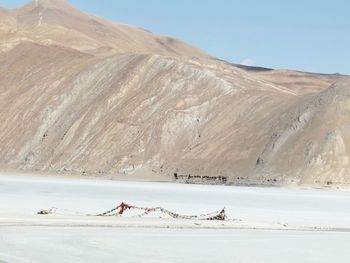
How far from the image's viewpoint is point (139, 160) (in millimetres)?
76438

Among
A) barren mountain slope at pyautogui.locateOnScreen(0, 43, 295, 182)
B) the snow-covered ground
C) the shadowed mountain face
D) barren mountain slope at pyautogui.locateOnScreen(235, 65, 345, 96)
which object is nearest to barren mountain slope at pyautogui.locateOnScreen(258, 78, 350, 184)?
the shadowed mountain face

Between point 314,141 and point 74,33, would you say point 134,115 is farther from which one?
point 74,33

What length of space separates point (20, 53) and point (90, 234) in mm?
87271

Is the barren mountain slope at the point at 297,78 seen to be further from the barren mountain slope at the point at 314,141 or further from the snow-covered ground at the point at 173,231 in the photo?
the snow-covered ground at the point at 173,231

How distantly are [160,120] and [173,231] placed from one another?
5529 centimetres

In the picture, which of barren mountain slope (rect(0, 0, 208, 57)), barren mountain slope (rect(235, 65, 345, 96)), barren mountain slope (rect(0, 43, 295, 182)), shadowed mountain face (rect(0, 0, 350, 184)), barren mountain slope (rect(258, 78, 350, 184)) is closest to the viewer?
barren mountain slope (rect(258, 78, 350, 184))

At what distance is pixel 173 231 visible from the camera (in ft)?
85.4

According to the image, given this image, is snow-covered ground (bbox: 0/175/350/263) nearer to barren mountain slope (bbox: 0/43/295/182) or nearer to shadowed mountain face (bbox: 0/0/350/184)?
shadowed mountain face (bbox: 0/0/350/184)

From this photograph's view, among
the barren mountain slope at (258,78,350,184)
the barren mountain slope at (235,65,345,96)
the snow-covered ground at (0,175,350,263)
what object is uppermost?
the barren mountain slope at (235,65,345,96)

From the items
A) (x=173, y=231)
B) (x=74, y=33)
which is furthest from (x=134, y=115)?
(x=173, y=231)

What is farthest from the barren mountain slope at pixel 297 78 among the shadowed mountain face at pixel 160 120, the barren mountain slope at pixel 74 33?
the shadowed mountain face at pixel 160 120

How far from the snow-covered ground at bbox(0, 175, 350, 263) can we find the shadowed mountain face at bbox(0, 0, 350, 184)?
82.1 ft

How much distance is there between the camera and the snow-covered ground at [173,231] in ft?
62.4

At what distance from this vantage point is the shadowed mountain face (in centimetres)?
6996
